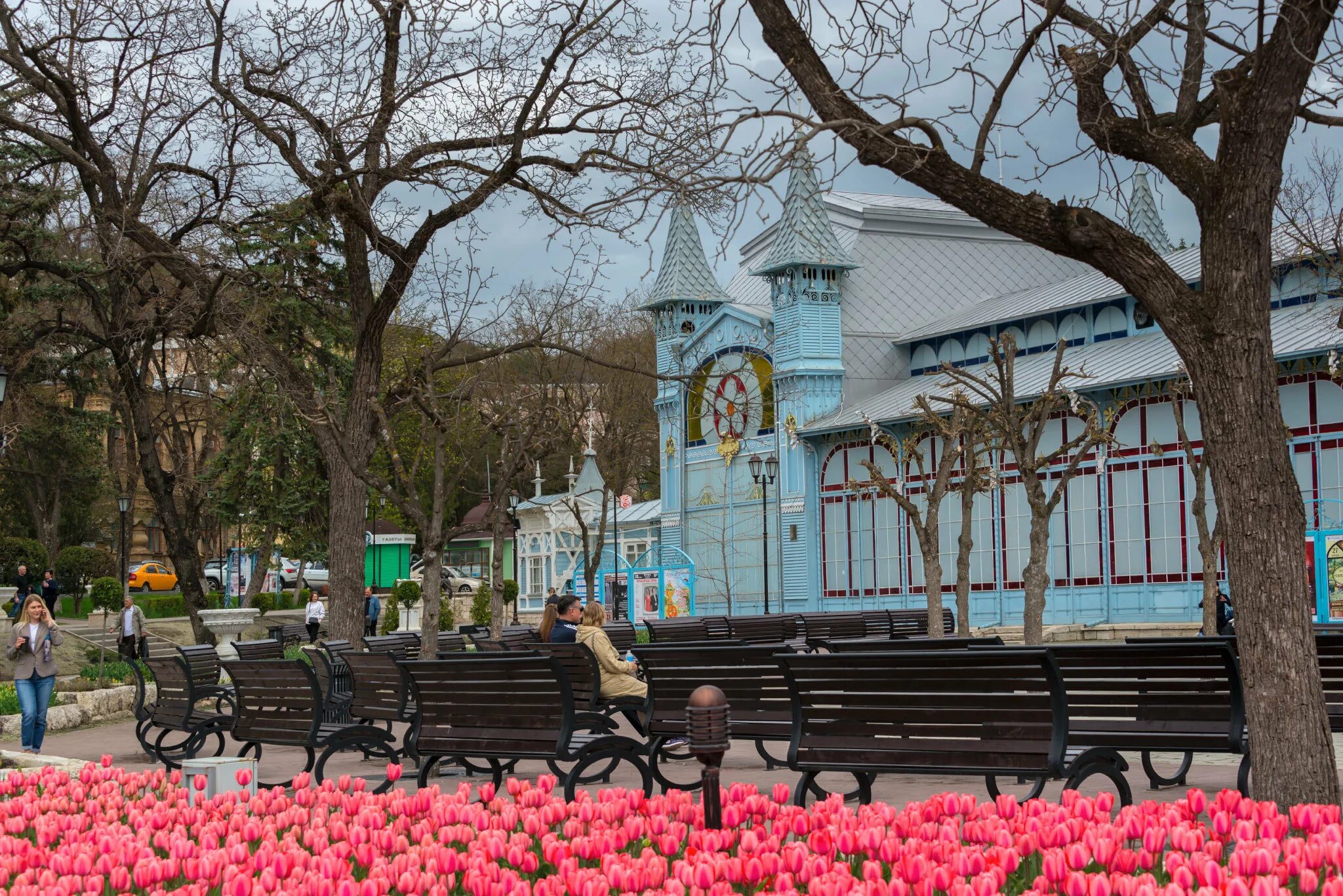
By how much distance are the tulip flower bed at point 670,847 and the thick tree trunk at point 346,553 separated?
28.6ft

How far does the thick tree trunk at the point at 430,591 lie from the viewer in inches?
627

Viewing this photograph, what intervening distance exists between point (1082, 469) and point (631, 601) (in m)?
11.4

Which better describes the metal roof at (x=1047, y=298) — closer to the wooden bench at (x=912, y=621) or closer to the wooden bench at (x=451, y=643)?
the wooden bench at (x=912, y=621)

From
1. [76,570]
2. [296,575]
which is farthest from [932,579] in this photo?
[296,575]

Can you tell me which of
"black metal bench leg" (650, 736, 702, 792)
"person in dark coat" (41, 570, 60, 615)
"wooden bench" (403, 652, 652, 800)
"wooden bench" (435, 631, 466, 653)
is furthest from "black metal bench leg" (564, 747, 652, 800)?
"person in dark coat" (41, 570, 60, 615)

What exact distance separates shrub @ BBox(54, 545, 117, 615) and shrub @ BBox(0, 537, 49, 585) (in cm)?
323

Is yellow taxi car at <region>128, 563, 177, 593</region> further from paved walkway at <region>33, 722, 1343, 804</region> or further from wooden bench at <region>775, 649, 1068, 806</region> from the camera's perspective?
wooden bench at <region>775, 649, 1068, 806</region>

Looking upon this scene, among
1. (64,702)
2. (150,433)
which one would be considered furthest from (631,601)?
(64,702)

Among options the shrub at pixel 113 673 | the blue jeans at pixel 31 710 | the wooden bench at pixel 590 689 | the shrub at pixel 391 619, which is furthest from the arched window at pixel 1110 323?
the blue jeans at pixel 31 710

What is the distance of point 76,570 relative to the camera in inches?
1954

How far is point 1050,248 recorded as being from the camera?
7.06 metres

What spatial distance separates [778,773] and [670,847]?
601cm

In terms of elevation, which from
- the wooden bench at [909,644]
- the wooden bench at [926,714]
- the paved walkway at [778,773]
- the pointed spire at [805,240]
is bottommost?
the paved walkway at [778,773]

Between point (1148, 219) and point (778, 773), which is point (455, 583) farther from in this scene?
point (778, 773)
